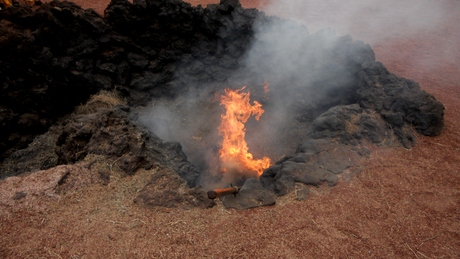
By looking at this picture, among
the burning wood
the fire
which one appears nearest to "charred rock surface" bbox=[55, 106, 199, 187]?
the burning wood

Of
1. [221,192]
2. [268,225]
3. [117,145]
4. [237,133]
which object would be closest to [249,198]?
[221,192]

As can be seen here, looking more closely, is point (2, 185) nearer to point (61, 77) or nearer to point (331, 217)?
point (61, 77)

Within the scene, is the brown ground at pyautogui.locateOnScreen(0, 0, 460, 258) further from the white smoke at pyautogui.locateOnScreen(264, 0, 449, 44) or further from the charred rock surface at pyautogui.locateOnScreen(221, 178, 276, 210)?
the white smoke at pyautogui.locateOnScreen(264, 0, 449, 44)

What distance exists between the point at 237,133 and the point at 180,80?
259 cm

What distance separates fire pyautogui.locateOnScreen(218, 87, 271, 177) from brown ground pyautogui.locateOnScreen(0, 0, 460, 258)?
3.21m

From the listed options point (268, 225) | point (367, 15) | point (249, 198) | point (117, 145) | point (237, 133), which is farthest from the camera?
point (367, 15)

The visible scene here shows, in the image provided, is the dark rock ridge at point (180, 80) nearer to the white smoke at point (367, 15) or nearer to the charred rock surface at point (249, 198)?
the charred rock surface at point (249, 198)

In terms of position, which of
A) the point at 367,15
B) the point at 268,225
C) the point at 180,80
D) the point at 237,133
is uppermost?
the point at 367,15

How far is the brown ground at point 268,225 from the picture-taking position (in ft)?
13.4

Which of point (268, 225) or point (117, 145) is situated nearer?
point (268, 225)

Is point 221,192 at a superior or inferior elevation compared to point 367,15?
inferior

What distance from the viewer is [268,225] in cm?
457

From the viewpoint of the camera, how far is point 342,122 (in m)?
6.62

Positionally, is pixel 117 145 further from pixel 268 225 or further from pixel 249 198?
pixel 268 225
